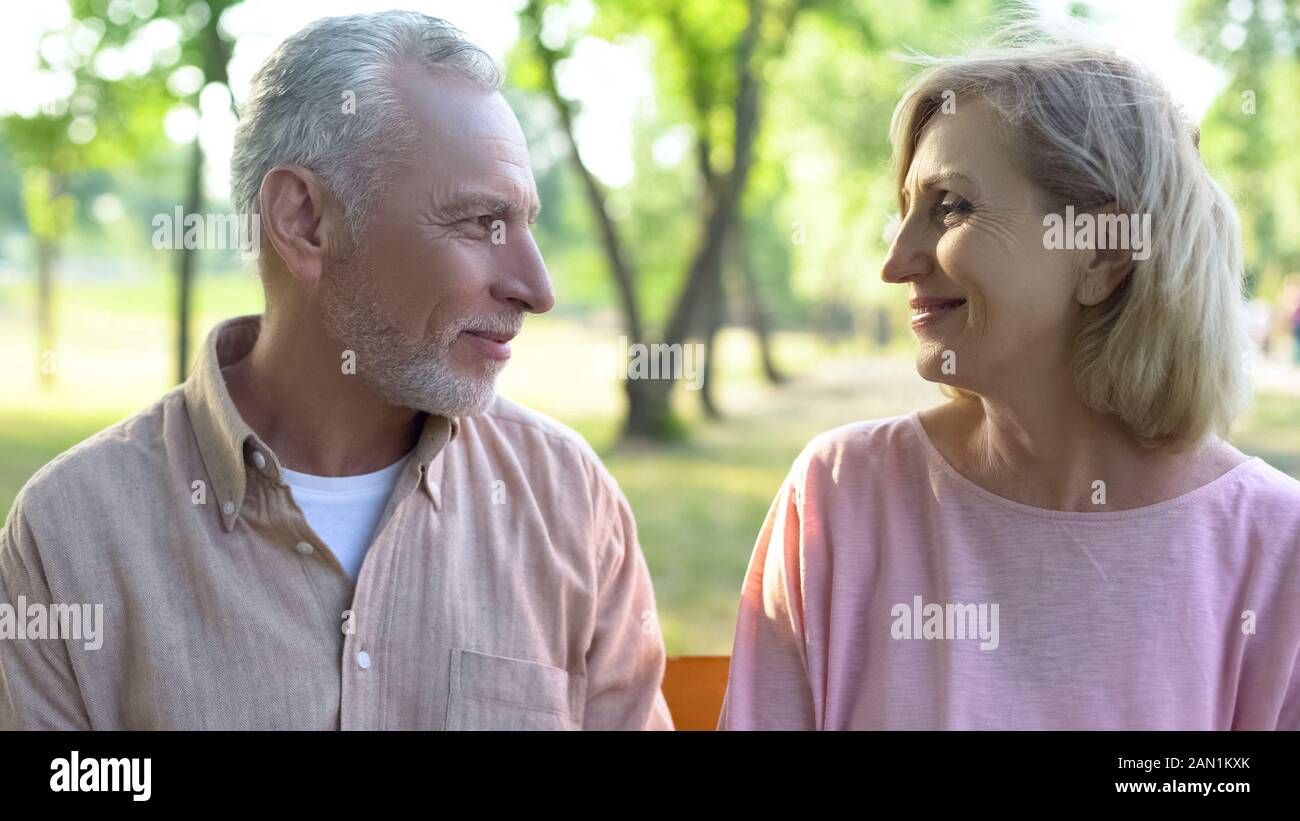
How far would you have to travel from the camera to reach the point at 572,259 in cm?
1538

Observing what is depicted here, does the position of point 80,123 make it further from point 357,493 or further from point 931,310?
point 931,310

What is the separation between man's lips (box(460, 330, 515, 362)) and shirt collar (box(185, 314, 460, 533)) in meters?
0.16

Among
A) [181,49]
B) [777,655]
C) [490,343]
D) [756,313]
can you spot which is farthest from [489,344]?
[756,313]

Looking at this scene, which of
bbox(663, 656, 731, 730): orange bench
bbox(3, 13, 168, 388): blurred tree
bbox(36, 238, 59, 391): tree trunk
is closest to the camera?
bbox(663, 656, 731, 730): orange bench

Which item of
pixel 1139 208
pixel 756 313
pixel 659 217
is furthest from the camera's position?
pixel 659 217

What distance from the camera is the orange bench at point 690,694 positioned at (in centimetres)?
230

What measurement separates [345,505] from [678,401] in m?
9.08

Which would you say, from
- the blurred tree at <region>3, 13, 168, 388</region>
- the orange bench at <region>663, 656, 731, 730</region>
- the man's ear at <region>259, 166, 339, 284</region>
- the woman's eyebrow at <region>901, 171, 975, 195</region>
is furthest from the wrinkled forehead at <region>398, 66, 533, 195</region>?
the blurred tree at <region>3, 13, 168, 388</region>

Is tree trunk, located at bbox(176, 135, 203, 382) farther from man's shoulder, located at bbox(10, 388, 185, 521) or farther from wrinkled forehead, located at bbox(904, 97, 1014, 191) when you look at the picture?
wrinkled forehead, located at bbox(904, 97, 1014, 191)

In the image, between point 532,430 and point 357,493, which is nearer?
point 357,493

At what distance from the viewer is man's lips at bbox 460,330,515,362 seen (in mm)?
1937

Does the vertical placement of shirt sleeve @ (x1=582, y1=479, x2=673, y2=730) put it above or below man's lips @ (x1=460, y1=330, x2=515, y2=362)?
below

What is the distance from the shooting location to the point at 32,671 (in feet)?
5.79
